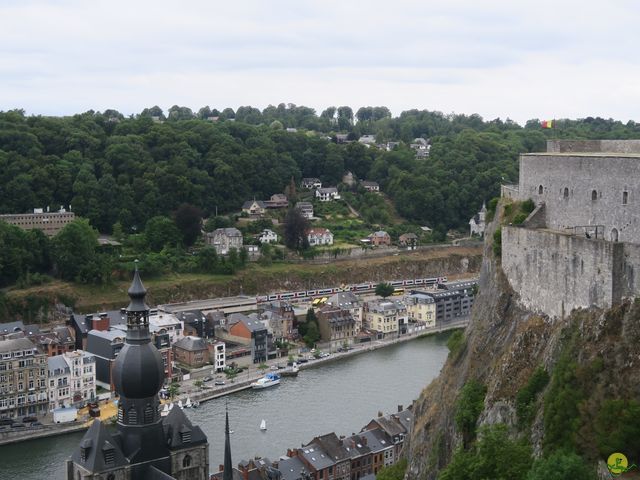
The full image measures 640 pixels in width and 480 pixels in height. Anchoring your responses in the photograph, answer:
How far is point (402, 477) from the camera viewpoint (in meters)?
19.4

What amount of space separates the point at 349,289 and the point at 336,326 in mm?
9338

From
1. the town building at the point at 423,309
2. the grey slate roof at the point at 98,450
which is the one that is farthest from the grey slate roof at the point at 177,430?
the town building at the point at 423,309

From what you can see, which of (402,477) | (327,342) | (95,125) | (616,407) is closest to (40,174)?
(95,125)

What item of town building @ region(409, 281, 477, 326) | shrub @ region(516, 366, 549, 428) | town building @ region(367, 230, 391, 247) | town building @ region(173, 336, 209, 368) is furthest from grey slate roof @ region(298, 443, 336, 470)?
town building @ region(367, 230, 391, 247)

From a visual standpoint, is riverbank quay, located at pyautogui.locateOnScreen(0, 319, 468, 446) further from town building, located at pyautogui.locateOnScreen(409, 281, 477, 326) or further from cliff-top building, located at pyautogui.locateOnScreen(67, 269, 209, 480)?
cliff-top building, located at pyautogui.locateOnScreen(67, 269, 209, 480)

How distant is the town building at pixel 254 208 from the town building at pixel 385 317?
17.6 m

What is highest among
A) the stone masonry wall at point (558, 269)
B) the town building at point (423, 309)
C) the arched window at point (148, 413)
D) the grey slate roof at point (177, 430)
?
the stone masonry wall at point (558, 269)

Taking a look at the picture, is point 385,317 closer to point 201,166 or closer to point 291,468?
point 291,468

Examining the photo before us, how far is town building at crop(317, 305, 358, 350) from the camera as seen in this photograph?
138 feet

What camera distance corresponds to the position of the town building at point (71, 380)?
103ft

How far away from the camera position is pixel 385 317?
4422 centimetres

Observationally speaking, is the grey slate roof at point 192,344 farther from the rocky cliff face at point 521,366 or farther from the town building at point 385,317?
the rocky cliff face at point 521,366

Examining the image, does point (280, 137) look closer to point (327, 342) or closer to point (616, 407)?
point (327, 342)

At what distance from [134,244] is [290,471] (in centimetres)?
2946
